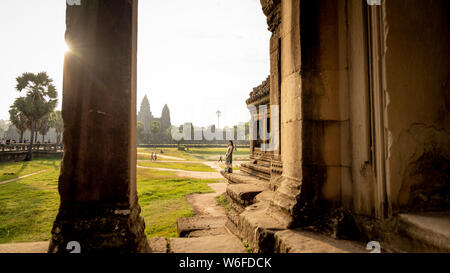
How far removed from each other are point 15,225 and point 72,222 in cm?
460

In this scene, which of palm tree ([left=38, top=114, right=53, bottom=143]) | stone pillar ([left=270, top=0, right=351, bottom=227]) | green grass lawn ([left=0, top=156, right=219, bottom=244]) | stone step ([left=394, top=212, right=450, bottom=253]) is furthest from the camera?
palm tree ([left=38, top=114, right=53, bottom=143])

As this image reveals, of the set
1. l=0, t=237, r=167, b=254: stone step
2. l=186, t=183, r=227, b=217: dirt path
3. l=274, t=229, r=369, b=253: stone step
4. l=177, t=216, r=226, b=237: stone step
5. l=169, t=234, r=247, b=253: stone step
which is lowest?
l=186, t=183, r=227, b=217: dirt path

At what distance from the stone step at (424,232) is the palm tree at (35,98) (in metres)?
32.7

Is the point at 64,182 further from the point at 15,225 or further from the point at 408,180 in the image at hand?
the point at 15,225

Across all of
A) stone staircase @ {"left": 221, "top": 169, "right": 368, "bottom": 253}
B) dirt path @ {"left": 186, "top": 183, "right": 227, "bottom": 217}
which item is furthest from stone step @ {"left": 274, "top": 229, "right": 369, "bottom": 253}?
dirt path @ {"left": 186, "top": 183, "right": 227, "bottom": 217}

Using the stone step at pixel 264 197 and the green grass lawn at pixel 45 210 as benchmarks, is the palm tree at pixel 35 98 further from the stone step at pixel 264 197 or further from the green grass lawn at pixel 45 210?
the stone step at pixel 264 197

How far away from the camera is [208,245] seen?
2.45 m

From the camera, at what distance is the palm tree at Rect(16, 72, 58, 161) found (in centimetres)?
2541

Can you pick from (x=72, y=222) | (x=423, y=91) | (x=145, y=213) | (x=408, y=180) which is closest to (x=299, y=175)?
(x=408, y=180)

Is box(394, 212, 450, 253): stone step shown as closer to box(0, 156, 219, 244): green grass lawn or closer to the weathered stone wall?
the weathered stone wall

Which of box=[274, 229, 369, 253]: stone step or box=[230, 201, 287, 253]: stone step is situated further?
box=[230, 201, 287, 253]: stone step

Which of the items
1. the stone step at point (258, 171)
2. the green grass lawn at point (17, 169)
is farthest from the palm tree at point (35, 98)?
the stone step at point (258, 171)

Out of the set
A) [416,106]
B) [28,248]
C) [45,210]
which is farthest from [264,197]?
[45,210]

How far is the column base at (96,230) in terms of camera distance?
73.6 inches
